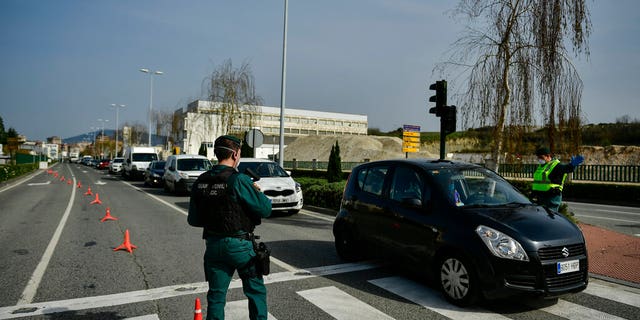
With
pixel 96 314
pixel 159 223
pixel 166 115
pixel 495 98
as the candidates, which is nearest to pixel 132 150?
pixel 159 223

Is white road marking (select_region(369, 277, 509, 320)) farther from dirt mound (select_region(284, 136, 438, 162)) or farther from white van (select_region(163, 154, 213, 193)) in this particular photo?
dirt mound (select_region(284, 136, 438, 162))

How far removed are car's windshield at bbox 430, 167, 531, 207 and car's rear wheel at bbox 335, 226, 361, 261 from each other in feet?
6.10

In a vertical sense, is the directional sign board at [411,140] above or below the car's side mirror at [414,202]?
above

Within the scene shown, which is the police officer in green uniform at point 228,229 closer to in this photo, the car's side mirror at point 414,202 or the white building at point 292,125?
the car's side mirror at point 414,202

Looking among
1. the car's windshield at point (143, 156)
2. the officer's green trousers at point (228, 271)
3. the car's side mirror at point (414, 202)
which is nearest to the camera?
the officer's green trousers at point (228, 271)

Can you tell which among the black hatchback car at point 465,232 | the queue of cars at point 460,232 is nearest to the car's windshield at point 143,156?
the queue of cars at point 460,232

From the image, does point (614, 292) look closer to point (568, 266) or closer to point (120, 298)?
point (568, 266)

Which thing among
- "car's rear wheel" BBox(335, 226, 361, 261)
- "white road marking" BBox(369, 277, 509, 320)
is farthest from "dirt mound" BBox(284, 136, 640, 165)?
"white road marking" BBox(369, 277, 509, 320)

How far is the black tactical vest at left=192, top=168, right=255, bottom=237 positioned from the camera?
3.39 metres

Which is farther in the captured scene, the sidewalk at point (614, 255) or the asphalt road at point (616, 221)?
the asphalt road at point (616, 221)

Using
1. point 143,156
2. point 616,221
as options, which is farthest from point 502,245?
point 143,156

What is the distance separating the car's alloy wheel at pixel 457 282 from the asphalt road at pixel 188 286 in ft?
0.38

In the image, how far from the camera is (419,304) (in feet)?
16.4

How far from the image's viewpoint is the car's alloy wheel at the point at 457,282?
482 cm
